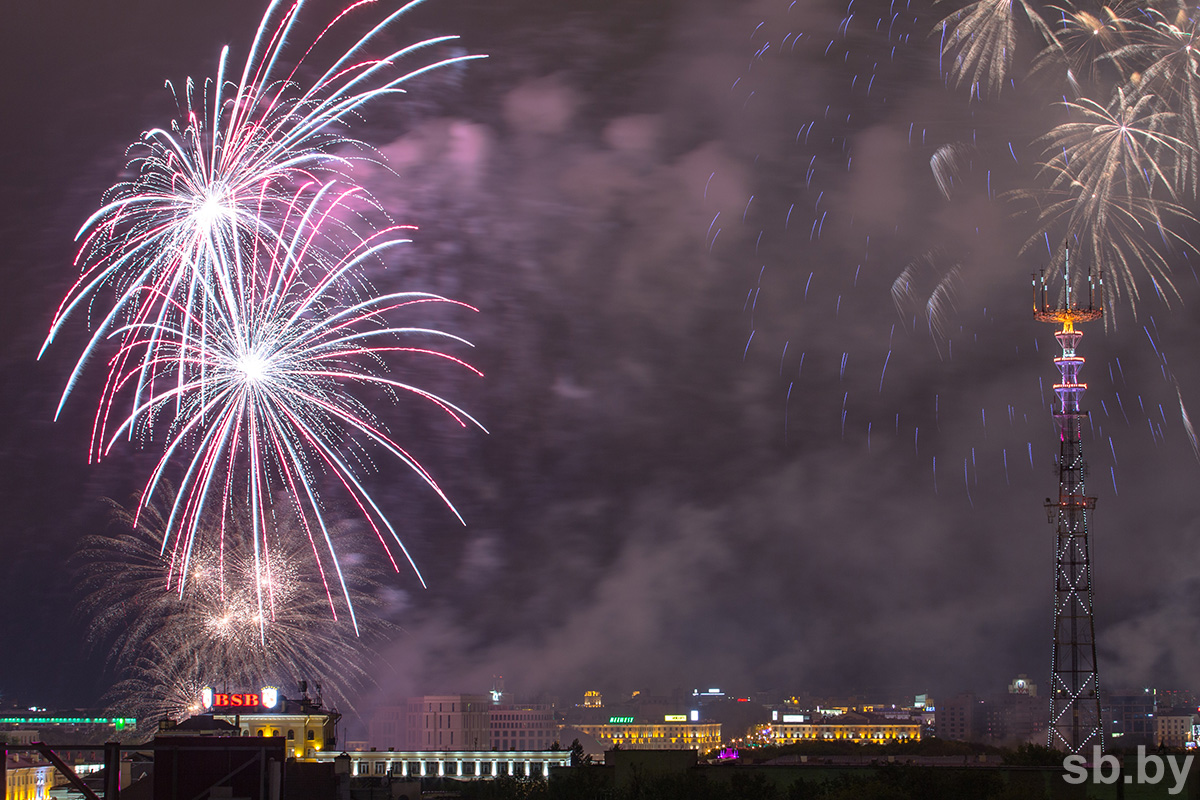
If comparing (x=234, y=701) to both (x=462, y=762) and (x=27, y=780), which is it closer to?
(x=27, y=780)

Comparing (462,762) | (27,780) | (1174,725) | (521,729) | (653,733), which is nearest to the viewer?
(27,780)

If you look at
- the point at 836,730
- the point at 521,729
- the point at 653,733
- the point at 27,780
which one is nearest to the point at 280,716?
the point at 27,780

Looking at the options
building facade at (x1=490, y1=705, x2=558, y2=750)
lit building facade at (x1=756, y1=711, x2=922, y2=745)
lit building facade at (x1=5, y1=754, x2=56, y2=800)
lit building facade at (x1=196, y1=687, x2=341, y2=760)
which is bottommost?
lit building facade at (x1=756, y1=711, x2=922, y2=745)

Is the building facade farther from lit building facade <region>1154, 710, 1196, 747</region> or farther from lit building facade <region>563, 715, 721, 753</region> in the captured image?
lit building facade <region>1154, 710, 1196, 747</region>

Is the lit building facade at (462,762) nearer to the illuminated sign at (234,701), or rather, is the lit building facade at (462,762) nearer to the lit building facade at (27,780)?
the illuminated sign at (234,701)

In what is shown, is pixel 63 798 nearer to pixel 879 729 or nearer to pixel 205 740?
pixel 205 740

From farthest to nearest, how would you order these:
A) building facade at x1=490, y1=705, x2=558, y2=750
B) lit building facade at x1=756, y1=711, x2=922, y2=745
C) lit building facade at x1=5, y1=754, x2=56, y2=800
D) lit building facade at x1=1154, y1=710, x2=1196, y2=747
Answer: lit building facade at x1=756, y1=711, x2=922, y2=745 < lit building facade at x1=1154, y1=710, x2=1196, y2=747 < building facade at x1=490, y1=705, x2=558, y2=750 < lit building facade at x1=5, y1=754, x2=56, y2=800

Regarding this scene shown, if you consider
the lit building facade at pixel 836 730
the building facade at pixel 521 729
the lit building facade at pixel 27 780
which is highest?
the lit building facade at pixel 27 780

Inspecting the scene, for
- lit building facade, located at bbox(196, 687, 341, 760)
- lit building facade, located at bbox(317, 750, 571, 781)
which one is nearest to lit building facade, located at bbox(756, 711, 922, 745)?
lit building facade, located at bbox(317, 750, 571, 781)

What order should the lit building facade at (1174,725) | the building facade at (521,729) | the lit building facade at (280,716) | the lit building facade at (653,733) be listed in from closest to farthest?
the lit building facade at (280,716) → the building facade at (521,729) → the lit building facade at (1174,725) → the lit building facade at (653,733)

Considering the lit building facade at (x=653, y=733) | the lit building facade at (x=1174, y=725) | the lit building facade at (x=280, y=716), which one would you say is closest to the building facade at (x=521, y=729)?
the lit building facade at (x=653, y=733)
